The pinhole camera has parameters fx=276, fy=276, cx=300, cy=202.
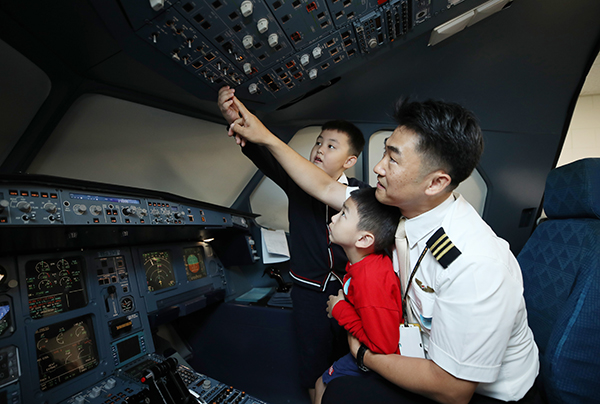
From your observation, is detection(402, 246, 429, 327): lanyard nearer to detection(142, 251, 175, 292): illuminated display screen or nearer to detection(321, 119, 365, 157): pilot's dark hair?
detection(321, 119, 365, 157): pilot's dark hair

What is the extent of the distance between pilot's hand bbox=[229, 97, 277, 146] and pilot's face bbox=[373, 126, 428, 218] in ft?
1.76

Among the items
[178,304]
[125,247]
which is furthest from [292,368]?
[125,247]

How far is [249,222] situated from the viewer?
277 cm

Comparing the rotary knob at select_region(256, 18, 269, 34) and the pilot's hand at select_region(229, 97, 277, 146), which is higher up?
the rotary knob at select_region(256, 18, 269, 34)

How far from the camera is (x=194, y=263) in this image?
2.45 metres

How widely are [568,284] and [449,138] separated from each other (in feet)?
2.55

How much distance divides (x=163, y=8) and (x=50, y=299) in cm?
161

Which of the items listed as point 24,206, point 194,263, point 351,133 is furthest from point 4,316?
point 351,133

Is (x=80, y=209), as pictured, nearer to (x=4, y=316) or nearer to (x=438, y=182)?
(x=4, y=316)

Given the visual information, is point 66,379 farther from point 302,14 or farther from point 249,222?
point 302,14

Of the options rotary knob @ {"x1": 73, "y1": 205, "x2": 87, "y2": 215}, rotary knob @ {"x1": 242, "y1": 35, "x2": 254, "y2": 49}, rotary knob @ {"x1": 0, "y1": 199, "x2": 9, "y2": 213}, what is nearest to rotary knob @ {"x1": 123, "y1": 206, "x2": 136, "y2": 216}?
rotary knob @ {"x1": 73, "y1": 205, "x2": 87, "y2": 215}

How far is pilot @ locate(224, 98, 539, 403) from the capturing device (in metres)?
0.74

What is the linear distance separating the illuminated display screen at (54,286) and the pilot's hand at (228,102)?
135cm

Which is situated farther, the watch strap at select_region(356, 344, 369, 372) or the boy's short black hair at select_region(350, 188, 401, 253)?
the boy's short black hair at select_region(350, 188, 401, 253)
